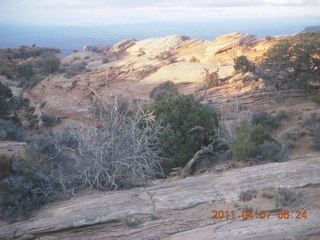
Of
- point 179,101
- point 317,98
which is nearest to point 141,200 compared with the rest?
point 179,101

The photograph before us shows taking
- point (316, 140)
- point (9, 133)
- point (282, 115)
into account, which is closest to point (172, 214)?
point (316, 140)

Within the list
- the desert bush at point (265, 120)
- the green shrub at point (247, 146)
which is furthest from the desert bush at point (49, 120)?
the green shrub at point (247, 146)

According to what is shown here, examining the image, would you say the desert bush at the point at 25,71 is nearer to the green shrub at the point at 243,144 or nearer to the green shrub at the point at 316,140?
the green shrub at the point at 316,140

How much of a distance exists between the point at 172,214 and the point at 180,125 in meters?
5.90

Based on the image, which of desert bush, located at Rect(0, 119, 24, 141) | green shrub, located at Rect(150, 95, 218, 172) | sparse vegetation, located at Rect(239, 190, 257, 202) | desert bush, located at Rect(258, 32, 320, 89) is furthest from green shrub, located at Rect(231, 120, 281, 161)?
desert bush, located at Rect(258, 32, 320, 89)

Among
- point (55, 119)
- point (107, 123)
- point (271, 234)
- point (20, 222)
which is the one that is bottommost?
point (55, 119)

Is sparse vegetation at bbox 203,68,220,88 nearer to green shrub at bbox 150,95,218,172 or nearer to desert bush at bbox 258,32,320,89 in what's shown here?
desert bush at bbox 258,32,320,89

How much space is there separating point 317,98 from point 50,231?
13.2 m

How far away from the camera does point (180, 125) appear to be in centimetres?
963

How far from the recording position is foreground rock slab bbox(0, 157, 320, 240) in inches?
130

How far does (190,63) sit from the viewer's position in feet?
85.4

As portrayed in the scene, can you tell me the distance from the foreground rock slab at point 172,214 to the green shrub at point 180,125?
3294 mm

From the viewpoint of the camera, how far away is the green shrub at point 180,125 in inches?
337

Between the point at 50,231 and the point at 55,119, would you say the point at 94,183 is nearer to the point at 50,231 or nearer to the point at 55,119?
the point at 50,231
